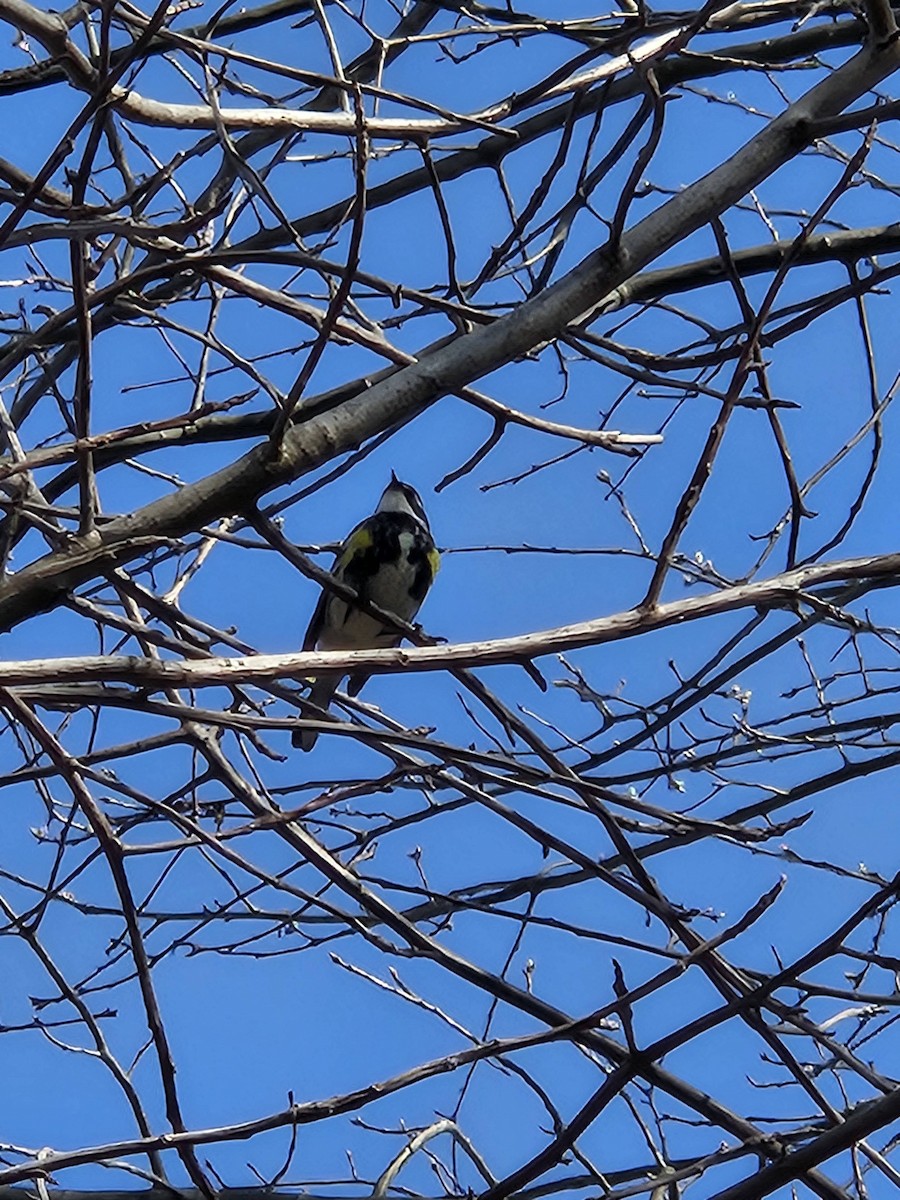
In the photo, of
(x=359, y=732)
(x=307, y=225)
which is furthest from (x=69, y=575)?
(x=307, y=225)

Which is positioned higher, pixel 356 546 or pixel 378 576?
pixel 356 546

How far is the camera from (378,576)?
5121 millimetres

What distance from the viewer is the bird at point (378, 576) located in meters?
5.12

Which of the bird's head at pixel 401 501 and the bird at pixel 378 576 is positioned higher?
the bird's head at pixel 401 501

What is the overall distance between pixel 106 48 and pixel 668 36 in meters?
1.12

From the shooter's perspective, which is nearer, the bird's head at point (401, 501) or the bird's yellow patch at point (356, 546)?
the bird's yellow patch at point (356, 546)

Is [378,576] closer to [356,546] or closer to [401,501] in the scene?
[356,546]

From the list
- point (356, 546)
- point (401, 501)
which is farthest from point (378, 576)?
point (401, 501)

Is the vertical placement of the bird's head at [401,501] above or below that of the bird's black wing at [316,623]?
above

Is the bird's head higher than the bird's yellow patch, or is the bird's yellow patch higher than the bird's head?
the bird's head

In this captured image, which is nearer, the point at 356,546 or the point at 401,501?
the point at 356,546

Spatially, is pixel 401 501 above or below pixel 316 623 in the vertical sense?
above

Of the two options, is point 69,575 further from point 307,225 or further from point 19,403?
point 307,225

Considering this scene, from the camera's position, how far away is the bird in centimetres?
512
